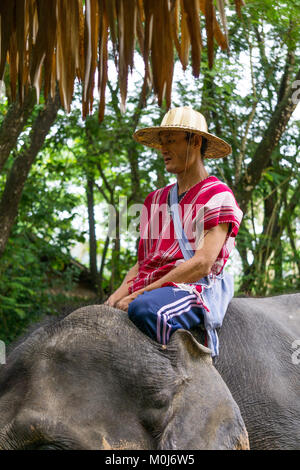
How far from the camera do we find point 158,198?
9.23 feet

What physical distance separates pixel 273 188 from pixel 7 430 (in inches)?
265

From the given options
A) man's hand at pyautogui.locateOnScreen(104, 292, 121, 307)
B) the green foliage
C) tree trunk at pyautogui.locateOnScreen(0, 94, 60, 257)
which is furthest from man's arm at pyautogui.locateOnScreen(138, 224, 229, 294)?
the green foliage

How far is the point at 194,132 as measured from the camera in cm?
266

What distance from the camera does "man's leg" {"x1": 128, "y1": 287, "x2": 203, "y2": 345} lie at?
2172 mm

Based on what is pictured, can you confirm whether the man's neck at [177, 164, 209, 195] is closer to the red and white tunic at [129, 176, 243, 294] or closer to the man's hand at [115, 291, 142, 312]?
the red and white tunic at [129, 176, 243, 294]

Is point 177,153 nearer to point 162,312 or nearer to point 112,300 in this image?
point 112,300

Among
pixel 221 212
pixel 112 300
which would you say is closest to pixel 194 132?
pixel 221 212

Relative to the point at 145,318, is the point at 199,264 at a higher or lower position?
higher

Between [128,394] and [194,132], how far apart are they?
118 centimetres

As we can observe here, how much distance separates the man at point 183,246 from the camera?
2240mm

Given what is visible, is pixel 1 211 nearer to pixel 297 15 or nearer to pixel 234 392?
pixel 297 15

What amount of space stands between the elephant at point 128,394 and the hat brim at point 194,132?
86cm

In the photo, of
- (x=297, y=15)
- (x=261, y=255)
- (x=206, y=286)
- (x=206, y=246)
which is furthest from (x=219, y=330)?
(x=261, y=255)

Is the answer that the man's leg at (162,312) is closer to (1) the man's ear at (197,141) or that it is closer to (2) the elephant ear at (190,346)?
(2) the elephant ear at (190,346)
